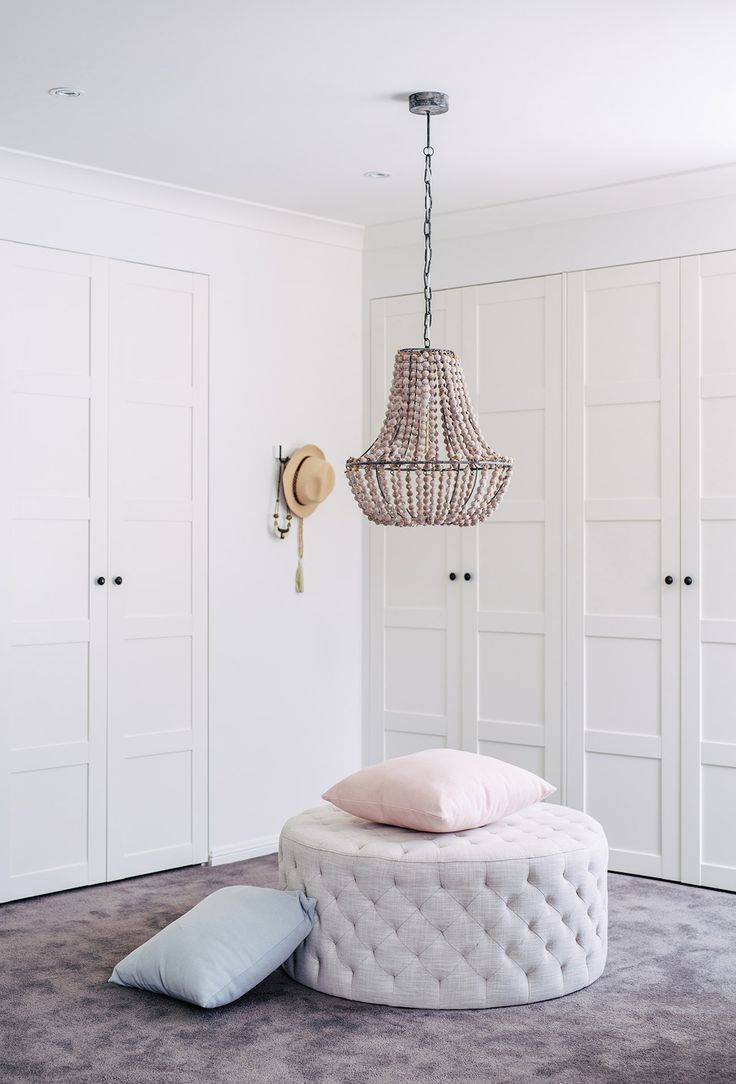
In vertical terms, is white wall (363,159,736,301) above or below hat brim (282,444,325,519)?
above

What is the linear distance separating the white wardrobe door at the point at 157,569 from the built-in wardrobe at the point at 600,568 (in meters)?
0.94

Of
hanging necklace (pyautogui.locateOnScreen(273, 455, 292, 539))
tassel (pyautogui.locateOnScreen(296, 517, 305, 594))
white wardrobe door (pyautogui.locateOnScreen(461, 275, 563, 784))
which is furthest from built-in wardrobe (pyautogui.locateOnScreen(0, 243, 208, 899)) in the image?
white wardrobe door (pyautogui.locateOnScreen(461, 275, 563, 784))

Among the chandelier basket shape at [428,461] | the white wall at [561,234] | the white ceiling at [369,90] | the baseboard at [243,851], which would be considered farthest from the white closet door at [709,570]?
the baseboard at [243,851]

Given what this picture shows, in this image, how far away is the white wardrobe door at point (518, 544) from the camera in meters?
4.51

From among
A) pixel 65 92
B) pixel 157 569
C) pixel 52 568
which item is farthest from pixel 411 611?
pixel 65 92

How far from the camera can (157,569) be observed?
4.32 metres

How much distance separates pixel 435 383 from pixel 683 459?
1.46 meters

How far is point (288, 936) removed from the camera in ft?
9.92

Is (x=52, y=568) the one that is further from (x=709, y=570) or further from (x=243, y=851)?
(x=709, y=570)

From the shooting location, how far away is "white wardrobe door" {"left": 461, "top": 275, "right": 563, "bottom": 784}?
4.51 metres

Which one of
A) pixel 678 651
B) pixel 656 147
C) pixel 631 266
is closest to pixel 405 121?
pixel 656 147

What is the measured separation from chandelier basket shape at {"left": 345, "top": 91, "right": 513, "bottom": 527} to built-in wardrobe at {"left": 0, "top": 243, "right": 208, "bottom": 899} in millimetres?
1409

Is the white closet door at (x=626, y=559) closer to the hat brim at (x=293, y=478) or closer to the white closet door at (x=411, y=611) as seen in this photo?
the white closet door at (x=411, y=611)

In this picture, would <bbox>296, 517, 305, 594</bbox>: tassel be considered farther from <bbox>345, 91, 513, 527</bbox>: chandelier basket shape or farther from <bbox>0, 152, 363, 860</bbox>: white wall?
<bbox>345, 91, 513, 527</bbox>: chandelier basket shape
